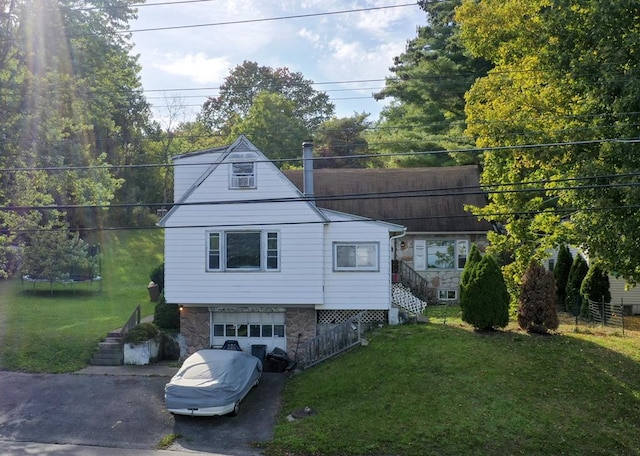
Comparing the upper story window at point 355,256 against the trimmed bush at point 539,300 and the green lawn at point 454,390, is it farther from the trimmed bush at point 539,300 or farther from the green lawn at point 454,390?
the trimmed bush at point 539,300

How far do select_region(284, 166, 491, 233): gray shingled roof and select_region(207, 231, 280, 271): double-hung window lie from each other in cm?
760

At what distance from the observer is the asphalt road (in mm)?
11492

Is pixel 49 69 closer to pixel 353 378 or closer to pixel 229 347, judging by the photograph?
pixel 229 347

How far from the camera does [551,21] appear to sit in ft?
43.4

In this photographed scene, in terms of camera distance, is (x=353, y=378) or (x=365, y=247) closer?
(x=353, y=378)

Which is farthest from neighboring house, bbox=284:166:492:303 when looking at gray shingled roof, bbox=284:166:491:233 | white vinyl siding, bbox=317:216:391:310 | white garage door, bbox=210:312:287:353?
white garage door, bbox=210:312:287:353

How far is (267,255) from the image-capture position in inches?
671

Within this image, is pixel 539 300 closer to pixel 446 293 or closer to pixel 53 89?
pixel 446 293

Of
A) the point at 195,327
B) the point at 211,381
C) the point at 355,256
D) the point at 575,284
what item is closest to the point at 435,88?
the point at 575,284

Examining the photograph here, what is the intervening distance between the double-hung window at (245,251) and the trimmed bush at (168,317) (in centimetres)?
281

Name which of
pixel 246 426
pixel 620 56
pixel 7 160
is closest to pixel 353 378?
pixel 246 426

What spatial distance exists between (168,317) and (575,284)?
1715 cm

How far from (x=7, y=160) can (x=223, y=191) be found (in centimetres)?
780

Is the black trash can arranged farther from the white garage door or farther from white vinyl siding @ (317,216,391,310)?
white vinyl siding @ (317,216,391,310)
